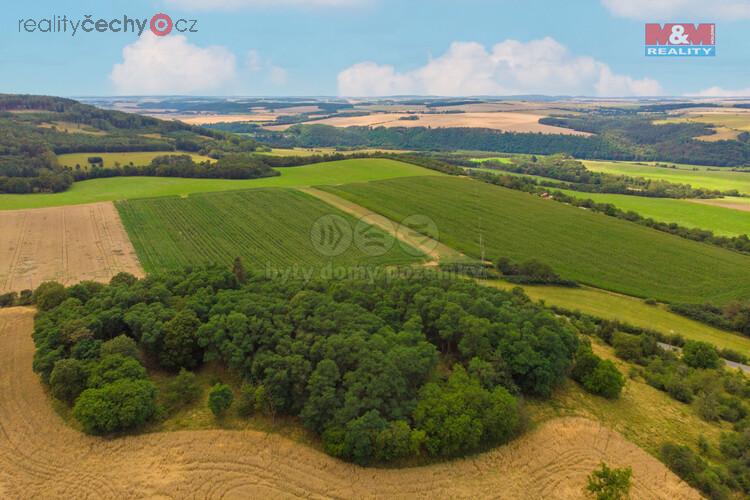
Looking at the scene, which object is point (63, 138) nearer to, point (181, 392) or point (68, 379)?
point (68, 379)

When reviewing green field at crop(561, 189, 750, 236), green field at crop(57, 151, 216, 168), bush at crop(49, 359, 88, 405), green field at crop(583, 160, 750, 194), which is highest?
green field at crop(57, 151, 216, 168)

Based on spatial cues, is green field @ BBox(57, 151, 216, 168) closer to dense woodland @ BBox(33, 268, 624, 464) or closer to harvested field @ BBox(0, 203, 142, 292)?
harvested field @ BBox(0, 203, 142, 292)

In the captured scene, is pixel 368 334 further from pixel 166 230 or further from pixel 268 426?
pixel 166 230

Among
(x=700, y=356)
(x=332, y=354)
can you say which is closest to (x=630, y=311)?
(x=700, y=356)

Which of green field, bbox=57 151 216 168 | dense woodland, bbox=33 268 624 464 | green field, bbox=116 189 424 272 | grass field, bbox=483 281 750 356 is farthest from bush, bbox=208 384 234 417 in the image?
green field, bbox=57 151 216 168

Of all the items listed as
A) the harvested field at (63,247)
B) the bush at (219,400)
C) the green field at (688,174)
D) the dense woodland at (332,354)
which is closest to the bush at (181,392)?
the dense woodland at (332,354)

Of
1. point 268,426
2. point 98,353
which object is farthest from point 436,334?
point 98,353

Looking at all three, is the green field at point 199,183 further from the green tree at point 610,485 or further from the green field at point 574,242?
the green tree at point 610,485

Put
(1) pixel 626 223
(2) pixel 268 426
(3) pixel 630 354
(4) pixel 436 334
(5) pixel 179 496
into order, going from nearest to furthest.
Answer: (5) pixel 179 496, (2) pixel 268 426, (4) pixel 436 334, (3) pixel 630 354, (1) pixel 626 223
